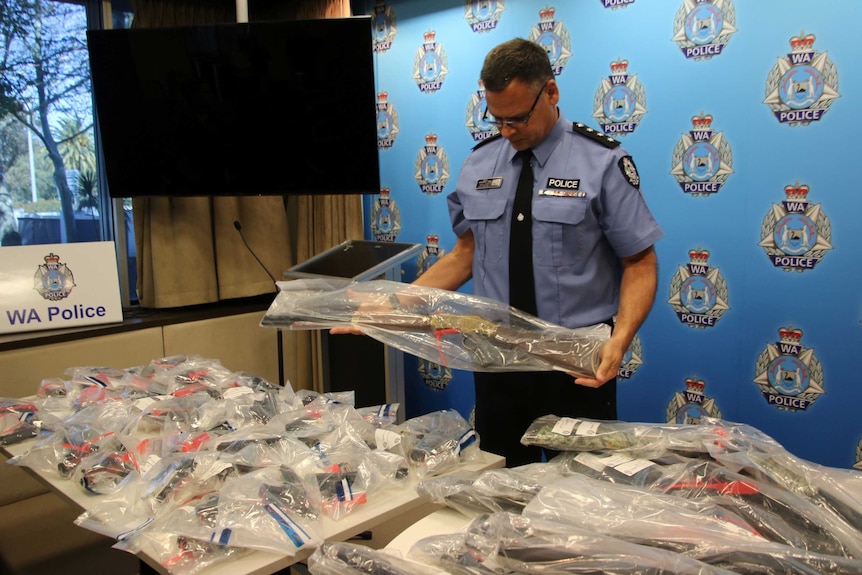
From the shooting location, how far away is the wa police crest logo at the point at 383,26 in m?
3.49

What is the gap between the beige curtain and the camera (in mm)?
3127

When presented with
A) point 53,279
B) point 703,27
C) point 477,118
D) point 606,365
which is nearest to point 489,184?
point 606,365

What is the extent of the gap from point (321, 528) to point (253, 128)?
2.27m

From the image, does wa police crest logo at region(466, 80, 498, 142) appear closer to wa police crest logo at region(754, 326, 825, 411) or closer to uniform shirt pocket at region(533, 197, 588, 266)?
uniform shirt pocket at region(533, 197, 588, 266)

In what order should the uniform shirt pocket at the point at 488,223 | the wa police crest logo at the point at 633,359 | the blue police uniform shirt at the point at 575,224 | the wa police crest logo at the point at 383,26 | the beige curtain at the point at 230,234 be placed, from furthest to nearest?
the wa police crest logo at the point at 383,26, the beige curtain at the point at 230,234, the wa police crest logo at the point at 633,359, the uniform shirt pocket at the point at 488,223, the blue police uniform shirt at the point at 575,224

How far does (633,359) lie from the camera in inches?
109

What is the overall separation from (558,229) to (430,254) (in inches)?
67.0

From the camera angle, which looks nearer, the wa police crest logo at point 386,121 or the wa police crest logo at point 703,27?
the wa police crest logo at point 703,27

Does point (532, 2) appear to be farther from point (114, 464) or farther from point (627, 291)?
point (114, 464)

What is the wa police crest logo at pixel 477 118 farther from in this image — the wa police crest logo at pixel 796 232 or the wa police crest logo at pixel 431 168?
the wa police crest logo at pixel 796 232

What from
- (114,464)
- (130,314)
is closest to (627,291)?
(114,464)

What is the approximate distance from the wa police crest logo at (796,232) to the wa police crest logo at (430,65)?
1728mm

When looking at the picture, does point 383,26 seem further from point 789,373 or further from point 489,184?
point 789,373

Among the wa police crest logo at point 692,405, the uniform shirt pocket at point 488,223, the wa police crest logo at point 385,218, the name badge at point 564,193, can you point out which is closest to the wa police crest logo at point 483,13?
the wa police crest logo at point 385,218
